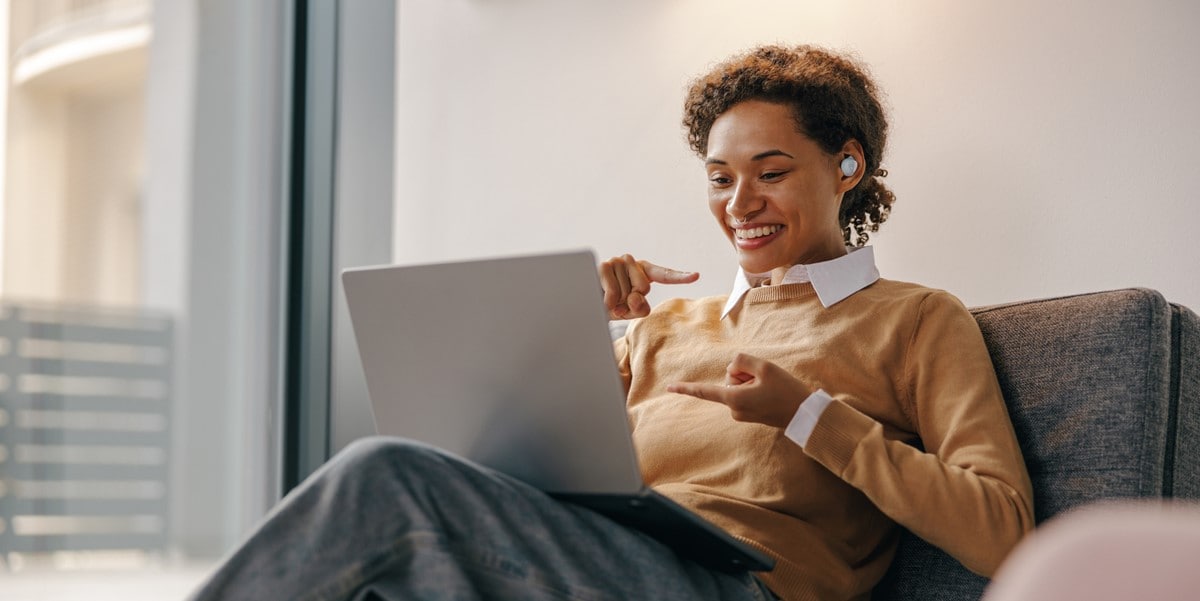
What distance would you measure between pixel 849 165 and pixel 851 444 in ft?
1.71

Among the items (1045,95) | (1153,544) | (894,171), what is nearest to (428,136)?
(894,171)

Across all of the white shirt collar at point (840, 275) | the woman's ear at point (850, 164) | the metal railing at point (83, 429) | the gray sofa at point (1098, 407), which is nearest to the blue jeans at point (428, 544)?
the gray sofa at point (1098, 407)

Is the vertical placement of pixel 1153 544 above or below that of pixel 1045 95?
below

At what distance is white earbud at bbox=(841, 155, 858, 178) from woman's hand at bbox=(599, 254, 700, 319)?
0.95 ft

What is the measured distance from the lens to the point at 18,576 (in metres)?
2.21

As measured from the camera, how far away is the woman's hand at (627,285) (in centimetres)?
161

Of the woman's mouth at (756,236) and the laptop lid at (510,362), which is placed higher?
the woman's mouth at (756,236)

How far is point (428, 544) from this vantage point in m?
1.01

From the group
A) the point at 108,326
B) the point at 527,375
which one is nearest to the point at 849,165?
the point at 527,375

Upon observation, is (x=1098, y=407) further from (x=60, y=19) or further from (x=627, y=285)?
(x=60, y=19)

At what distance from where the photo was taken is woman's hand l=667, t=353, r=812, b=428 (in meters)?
1.30

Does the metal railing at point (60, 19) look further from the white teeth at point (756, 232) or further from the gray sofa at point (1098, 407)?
the gray sofa at point (1098, 407)

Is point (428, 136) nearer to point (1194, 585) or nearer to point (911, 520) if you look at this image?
point (911, 520)

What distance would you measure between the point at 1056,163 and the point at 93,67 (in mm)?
1832
